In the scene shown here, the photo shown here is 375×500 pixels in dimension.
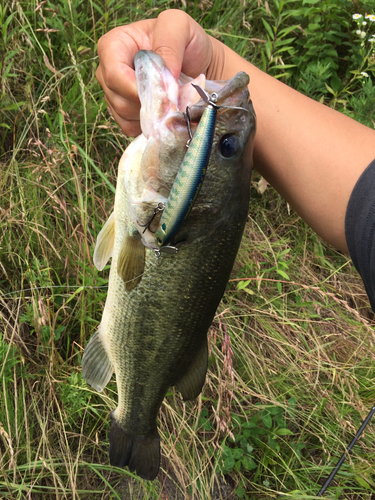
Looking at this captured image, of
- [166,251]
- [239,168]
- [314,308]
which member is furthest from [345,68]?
[166,251]

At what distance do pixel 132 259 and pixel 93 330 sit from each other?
1.13m

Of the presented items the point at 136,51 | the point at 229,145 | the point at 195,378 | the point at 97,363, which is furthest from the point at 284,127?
the point at 97,363

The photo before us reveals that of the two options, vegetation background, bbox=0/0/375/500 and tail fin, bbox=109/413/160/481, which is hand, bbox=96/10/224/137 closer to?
vegetation background, bbox=0/0/375/500

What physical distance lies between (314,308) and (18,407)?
91.7 inches

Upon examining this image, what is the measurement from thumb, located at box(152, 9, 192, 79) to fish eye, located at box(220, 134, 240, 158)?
1.11ft

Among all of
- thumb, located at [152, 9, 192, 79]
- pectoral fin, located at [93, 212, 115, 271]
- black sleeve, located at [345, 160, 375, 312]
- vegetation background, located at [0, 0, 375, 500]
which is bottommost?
vegetation background, located at [0, 0, 375, 500]

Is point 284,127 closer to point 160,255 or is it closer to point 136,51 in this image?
point 136,51

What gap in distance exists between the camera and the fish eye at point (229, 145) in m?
1.35

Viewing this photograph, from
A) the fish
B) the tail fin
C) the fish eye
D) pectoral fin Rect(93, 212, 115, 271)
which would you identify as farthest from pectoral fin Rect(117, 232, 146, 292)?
the tail fin

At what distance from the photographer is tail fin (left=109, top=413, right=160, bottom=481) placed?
185 cm

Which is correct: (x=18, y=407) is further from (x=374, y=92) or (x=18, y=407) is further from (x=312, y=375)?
(x=374, y=92)

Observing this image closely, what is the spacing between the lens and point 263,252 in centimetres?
328

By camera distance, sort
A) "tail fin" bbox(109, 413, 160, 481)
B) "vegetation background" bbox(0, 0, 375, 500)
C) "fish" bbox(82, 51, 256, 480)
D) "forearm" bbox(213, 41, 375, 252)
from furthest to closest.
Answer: "vegetation background" bbox(0, 0, 375, 500) → "tail fin" bbox(109, 413, 160, 481) → "forearm" bbox(213, 41, 375, 252) → "fish" bbox(82, 51, 256, 480)

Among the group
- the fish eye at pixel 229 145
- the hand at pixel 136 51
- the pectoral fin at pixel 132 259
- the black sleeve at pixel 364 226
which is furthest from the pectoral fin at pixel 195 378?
the hand at pixel 136 51
